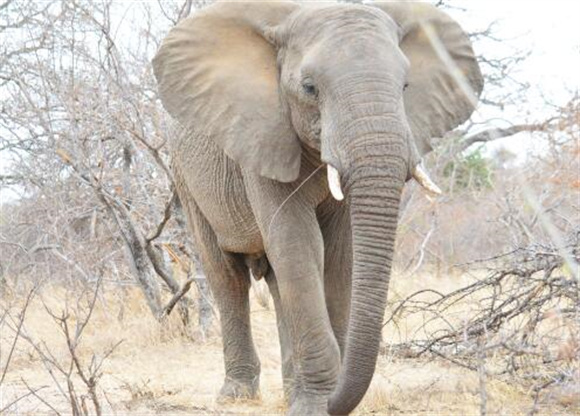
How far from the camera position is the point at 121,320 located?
8.26 meters

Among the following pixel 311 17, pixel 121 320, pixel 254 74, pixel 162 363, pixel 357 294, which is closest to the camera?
pixel 357 294

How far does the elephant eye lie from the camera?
4008mm

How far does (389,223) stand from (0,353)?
4339mm

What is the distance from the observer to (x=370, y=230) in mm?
3613

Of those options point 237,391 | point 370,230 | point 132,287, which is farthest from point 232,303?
point 132,287

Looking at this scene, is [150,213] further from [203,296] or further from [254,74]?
[254,74]

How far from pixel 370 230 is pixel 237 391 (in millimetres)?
2095

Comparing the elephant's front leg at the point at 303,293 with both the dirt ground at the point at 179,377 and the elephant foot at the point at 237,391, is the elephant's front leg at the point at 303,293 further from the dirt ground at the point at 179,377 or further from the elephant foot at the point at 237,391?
the elephant foot at the point at 237,391

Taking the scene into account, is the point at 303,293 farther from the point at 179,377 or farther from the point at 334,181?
the point at 179,377

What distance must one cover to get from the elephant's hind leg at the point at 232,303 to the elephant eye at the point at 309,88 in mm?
1764

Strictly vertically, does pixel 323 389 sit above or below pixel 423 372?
above

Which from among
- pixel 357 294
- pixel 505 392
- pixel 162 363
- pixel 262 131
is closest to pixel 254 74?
pixel 262 131

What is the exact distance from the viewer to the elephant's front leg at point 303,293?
430cm

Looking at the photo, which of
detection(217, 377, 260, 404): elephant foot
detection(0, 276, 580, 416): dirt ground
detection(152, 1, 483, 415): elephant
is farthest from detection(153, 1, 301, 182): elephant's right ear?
detection(217, 377, 260, 404): elephant foot
